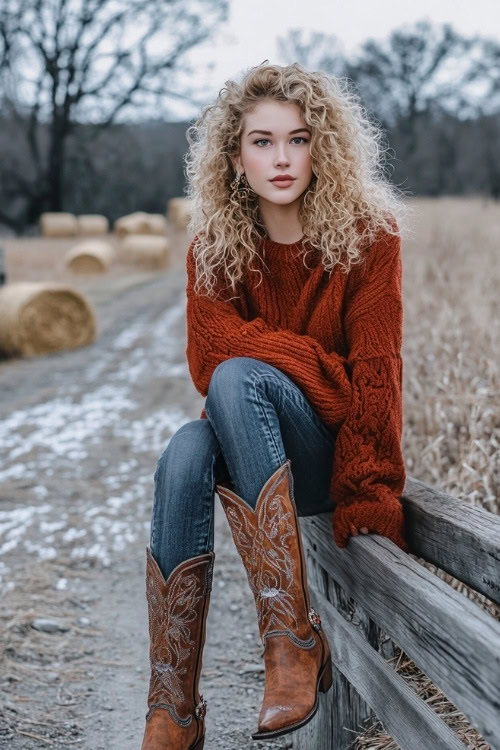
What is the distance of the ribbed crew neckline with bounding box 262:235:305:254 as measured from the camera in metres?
1.87

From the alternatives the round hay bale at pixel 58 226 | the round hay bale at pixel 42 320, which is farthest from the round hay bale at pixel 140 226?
the round hay bale at pixel 42 320

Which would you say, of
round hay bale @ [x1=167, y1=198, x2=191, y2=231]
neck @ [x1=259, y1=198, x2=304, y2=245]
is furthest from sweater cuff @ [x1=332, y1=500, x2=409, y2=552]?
round hay bale @ [x1=167, y1=198, x2=191, y2=231]

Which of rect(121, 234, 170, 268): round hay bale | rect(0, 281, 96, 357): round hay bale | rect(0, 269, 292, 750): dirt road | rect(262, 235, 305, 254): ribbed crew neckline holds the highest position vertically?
rect(262, 235, 305, 254): ribbed crew neckline

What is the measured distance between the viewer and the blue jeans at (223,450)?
5.12 feet

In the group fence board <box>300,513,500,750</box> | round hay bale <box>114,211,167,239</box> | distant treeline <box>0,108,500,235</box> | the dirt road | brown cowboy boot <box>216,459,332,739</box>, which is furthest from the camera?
distant treeline <box>0,108,500,235</box>

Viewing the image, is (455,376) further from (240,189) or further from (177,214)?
(177,214)

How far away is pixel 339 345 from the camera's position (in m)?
1.82

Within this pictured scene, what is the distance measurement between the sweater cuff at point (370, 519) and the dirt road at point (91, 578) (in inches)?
27.4

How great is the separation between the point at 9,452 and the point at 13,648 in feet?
6.54

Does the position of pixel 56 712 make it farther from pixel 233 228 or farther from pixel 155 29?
pixel 155 29

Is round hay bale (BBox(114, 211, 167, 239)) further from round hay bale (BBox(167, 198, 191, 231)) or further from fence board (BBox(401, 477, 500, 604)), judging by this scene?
fence board (BBox(401, 477, 500, 604))

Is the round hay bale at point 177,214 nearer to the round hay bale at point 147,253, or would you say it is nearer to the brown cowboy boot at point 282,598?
the round hay bale at point 147,253

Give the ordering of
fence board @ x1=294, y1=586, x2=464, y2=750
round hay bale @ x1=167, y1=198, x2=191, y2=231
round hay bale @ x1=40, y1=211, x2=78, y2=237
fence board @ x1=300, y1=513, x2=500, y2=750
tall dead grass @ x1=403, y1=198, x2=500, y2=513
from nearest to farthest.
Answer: fence board @ x1=300, y1=513, x2=500, y2=750 → fence board @ x1=294, y1=586, x2=464, y2=750 → tall dead grass @ x1=403, y1=198, x2=500, y2=513 → round hay bale @ x1=40, y1=211, x2=78, y2=237 → round hay bale @ x1=167, y1=198, x2=191, y2=231

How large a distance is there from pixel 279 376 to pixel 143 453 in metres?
2.57
